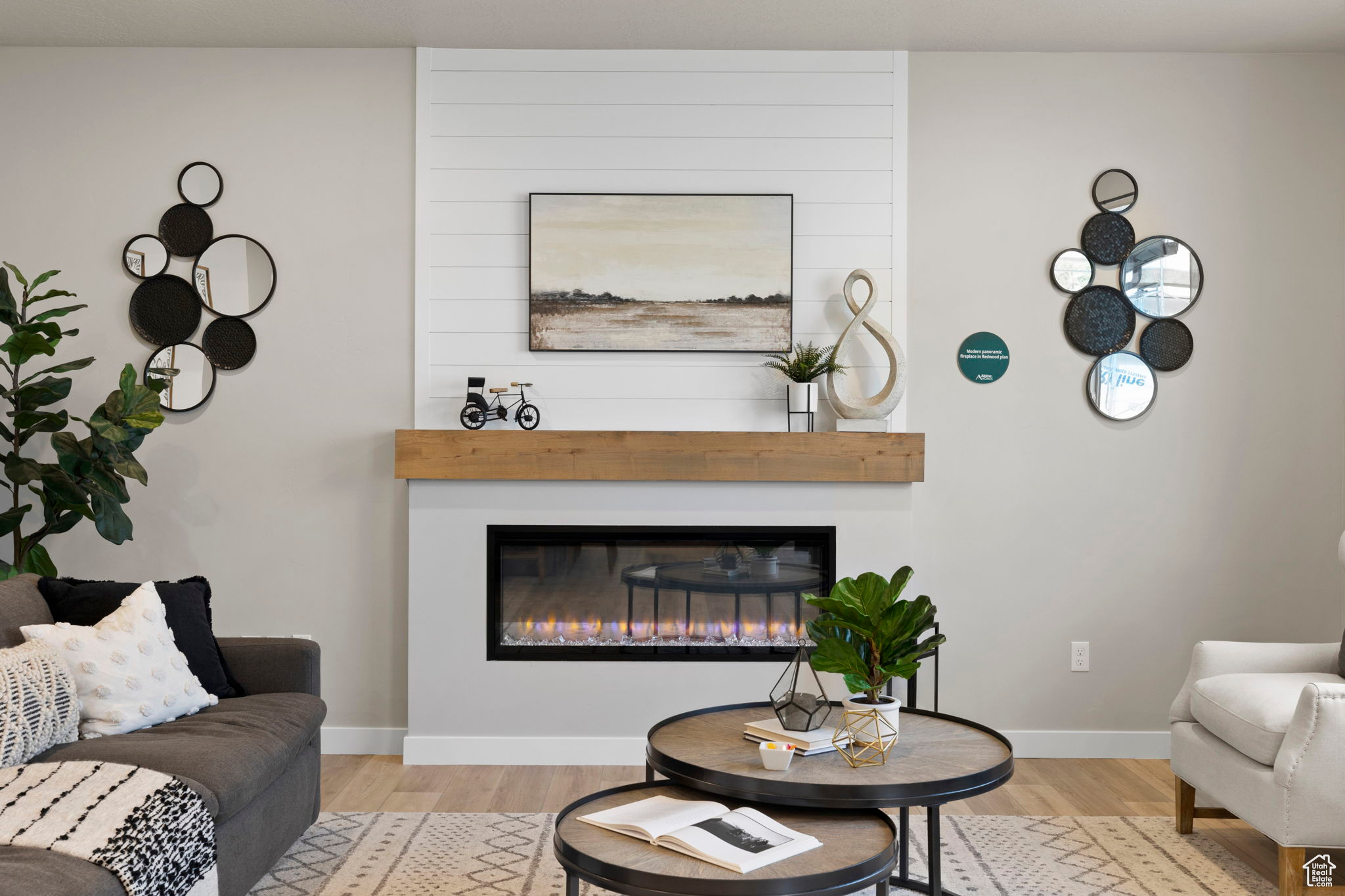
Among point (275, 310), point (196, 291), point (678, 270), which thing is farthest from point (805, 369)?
point (196, 291)

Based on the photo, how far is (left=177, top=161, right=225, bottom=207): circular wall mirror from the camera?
3855mm

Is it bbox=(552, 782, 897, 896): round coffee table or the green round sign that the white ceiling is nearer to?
the green round sign

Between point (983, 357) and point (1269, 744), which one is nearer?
point (1269, 744)

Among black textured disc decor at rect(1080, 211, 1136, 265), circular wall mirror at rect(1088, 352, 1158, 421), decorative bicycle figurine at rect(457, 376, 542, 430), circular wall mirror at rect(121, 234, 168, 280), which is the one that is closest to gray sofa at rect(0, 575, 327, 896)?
decorative bicycle figurine at rect(457, 376, 542, 430)

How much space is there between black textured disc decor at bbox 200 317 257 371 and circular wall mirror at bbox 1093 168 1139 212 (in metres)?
3.43

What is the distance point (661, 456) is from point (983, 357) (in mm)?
1360

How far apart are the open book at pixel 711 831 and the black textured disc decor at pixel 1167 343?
109 inches

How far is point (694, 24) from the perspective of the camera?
3.61m

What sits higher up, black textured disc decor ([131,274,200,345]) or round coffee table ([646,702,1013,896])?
black textured disc decor ([131,274,200,345])

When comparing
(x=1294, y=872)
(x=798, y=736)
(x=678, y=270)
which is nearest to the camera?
(x=798, y=736)

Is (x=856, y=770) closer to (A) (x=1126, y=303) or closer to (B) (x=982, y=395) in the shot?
(B) (x=982, y=395)

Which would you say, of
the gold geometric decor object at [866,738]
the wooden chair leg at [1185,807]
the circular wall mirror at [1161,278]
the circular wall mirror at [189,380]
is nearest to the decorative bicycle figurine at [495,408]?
the circular wall mirror at [189,380]

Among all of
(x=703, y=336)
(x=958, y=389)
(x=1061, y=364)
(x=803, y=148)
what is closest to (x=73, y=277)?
(x=703, y=336)

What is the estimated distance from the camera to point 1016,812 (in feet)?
10.5
